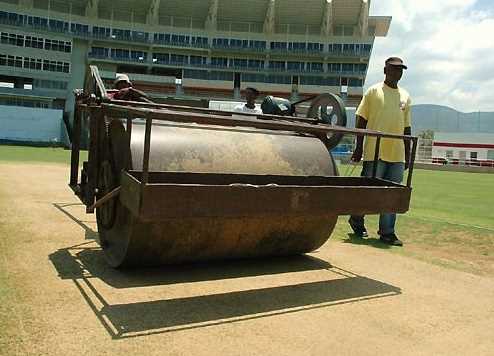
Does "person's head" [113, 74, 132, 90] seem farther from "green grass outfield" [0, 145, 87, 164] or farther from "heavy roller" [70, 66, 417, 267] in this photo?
"green grass outfield" [0, 145, 87, 164]

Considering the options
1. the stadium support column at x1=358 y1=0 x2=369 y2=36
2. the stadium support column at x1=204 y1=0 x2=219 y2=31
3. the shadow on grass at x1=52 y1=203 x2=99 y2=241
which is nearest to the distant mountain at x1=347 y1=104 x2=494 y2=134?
the stadium support column at x1=358 y1=0 x2=369 y2=36

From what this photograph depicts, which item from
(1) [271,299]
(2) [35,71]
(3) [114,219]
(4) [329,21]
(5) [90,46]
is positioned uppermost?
(4) [329,21]

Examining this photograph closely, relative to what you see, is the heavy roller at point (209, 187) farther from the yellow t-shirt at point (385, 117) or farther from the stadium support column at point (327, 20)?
the stadium support column at point (327, 20)

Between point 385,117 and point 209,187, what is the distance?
4.14m

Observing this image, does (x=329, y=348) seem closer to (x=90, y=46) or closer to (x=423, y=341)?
(x=423, y=341)

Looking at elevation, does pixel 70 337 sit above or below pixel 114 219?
below

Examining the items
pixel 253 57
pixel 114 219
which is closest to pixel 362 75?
pixel 253 57

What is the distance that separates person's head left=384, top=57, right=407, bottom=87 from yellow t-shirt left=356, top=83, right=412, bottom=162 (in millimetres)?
117

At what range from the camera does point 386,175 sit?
7.04 m

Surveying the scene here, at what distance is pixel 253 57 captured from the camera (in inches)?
3127

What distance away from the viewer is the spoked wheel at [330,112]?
5656 mm

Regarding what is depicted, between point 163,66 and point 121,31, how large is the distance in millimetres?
7540

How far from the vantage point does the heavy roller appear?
11.4 ft

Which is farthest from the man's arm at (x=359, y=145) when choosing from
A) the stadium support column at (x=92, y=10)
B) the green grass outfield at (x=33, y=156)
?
the stadium support column at (x=92, y=10)
